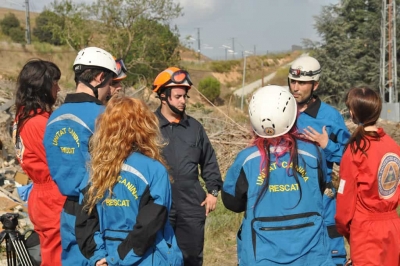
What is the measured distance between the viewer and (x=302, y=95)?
494 cm

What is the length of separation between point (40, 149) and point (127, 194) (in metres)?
1.37

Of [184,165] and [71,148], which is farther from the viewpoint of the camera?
[184,165]

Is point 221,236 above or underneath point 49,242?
underneath

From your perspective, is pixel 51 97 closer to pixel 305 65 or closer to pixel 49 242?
pixel 49 242

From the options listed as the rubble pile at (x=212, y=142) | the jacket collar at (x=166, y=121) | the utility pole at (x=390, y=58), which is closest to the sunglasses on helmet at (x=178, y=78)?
the jacket collar at (x=166, y=121)

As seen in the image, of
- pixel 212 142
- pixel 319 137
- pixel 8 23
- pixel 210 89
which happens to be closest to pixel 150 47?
pixel 212 142

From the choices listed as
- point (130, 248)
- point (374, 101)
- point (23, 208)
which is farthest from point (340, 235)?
point (23, 208)

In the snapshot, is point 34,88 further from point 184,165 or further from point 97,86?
point 184,165

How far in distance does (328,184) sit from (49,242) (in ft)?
7.44

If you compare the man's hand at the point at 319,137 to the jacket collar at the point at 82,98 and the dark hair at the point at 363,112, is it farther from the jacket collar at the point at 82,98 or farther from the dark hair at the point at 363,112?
the jacket collar at the point at 82,98

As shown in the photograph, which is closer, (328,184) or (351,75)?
(328,184)

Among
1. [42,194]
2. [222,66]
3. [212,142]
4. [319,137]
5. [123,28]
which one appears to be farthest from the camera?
[222,66]

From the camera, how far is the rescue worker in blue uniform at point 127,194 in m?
3.31

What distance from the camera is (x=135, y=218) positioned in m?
3.36
